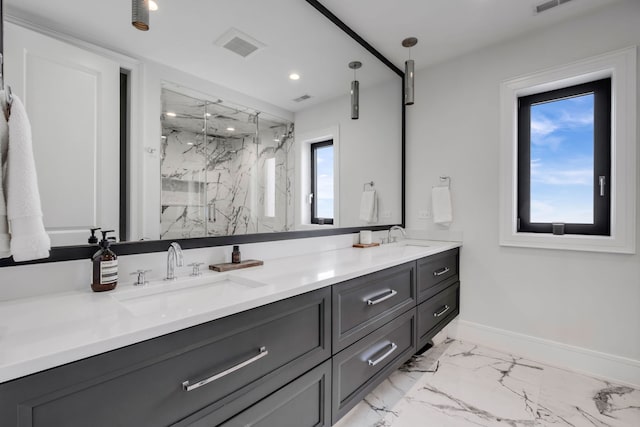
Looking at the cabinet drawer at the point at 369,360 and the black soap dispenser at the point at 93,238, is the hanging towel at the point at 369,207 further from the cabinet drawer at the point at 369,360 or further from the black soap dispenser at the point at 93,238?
the black soap dispenser at the point at 93,238

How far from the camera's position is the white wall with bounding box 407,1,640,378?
75.5 inches

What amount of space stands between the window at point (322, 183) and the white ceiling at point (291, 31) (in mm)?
315

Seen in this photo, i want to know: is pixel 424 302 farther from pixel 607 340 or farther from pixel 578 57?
pixel 578 57

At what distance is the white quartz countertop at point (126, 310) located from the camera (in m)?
0.59

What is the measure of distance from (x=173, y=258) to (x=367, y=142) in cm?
175

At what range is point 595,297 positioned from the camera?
1.99 m

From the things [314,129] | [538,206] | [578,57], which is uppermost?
[578,57]

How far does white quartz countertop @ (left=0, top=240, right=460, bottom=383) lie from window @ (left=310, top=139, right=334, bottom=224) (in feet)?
2.01

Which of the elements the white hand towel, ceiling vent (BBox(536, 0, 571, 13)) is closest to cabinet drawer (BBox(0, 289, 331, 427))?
the white hand towel

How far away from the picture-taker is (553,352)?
6.97ft

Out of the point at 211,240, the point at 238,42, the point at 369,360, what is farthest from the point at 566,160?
the point at 211,240

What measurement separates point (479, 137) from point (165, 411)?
2.63 m

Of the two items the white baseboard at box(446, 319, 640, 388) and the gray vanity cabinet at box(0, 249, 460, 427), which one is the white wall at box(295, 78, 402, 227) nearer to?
the gray vanity cabinet at box(0, 249, 460, 427)

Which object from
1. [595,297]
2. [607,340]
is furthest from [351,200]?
[607,340]
